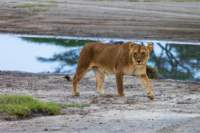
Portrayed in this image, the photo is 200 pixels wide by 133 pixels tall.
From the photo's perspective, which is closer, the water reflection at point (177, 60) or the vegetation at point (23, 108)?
the vegetation at point (23, 108)

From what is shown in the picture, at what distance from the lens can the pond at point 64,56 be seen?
24641 millimetres

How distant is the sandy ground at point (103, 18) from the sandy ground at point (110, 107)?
46.2ft

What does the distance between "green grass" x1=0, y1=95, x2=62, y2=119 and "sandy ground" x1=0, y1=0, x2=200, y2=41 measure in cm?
2030

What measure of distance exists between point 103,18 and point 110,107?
2792 cm

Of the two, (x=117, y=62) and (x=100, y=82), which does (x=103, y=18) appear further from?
(x=117, y=62)

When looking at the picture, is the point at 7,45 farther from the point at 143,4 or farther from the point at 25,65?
the point at 143,4

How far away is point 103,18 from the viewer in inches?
1676

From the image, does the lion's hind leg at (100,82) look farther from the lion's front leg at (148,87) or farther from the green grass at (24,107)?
the green grass at (24,107)

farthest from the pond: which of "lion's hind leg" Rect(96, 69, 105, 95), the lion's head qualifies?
the lion's head

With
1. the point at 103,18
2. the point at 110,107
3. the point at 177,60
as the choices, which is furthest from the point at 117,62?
the point at 103,18

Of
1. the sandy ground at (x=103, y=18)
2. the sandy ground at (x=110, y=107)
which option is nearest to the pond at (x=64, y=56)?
the sandy ground at (x=103, y=18)

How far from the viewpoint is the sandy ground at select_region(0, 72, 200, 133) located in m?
11.8

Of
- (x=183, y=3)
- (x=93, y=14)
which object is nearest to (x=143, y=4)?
(x=183, y=3)

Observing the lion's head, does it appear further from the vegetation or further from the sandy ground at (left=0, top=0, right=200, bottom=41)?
the sandy ground at (left=0, top=0, right=200, bottom=41)
